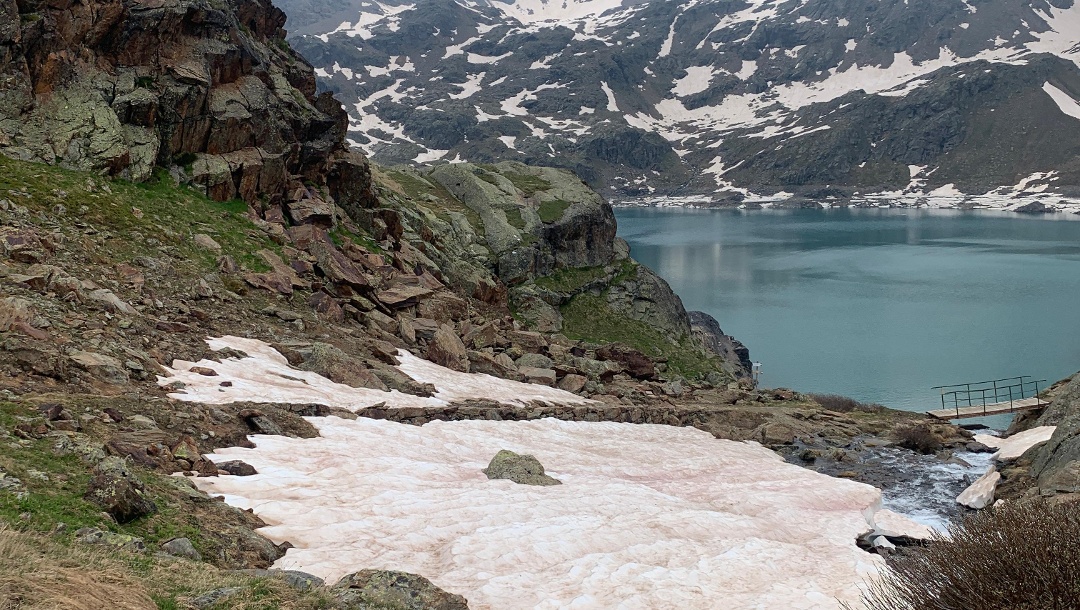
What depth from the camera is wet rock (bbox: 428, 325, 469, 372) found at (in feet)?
99.9

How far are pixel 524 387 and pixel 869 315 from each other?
3298 inches

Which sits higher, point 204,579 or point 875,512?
point 204,579

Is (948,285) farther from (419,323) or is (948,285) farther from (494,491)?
(494,491)

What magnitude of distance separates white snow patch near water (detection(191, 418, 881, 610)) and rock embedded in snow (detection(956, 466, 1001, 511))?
399 cm

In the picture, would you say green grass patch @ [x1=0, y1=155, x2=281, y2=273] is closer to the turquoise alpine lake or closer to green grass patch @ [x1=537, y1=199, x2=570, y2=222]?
green grass patch @ [x1=537, y1=199, x2=570, y2=222]

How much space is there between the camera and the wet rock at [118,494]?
10.1m

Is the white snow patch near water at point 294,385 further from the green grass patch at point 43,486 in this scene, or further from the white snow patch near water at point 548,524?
the green grass patch at point 43,486

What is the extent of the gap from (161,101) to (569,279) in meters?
35.7

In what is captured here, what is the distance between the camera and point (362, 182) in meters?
43.0

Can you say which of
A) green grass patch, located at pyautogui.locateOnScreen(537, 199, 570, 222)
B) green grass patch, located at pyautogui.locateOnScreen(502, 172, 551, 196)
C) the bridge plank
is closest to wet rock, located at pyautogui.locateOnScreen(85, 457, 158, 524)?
the bridge plank

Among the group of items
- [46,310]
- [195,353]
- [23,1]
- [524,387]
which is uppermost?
[23,1]

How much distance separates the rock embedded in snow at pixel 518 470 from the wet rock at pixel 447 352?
13.3 meters

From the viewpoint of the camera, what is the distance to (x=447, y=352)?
30781 mm

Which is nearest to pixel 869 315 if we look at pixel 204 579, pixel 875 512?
pixel 875 512
